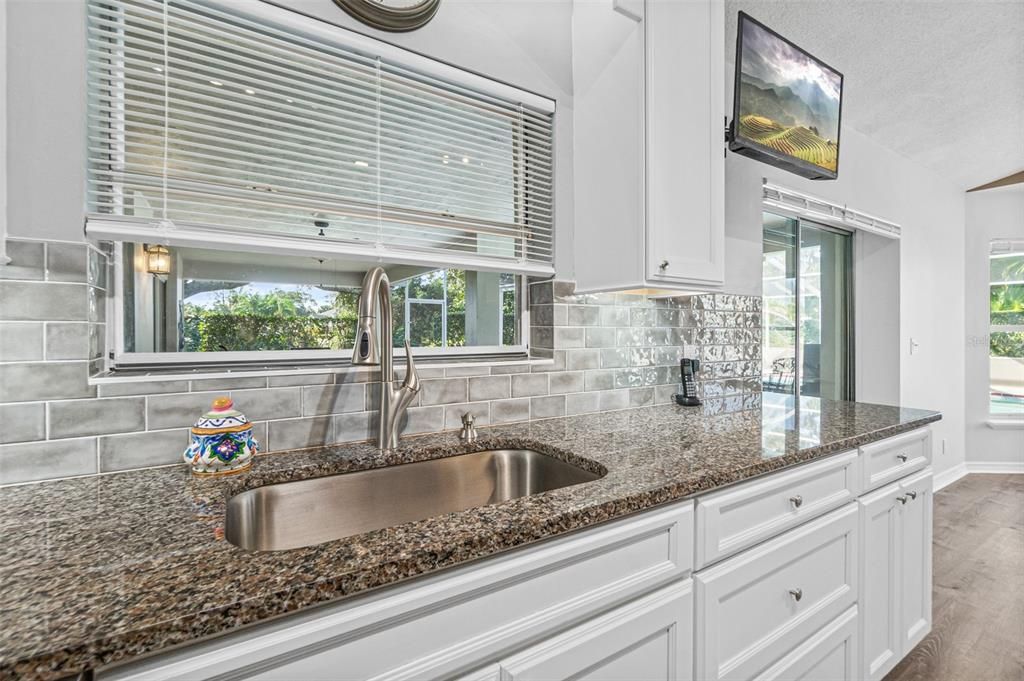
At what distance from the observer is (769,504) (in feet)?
4.11

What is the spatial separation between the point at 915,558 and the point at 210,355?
101 inches

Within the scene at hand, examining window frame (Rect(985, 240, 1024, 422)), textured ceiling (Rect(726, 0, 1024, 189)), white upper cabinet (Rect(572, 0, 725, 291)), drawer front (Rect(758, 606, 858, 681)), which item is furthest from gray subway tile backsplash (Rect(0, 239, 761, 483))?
window frame (Rect(985, 240, 1024, 422))

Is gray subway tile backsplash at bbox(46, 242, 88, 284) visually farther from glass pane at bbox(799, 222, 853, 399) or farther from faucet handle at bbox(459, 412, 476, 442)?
glass pane at bbox(799, 222, 853, 399)

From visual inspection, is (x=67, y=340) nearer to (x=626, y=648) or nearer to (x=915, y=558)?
(x=626, y=648)

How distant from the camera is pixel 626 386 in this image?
1.99 meters

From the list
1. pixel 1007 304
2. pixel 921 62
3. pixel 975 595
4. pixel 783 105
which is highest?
pixel 921 62

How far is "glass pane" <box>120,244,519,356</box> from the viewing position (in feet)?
4.09

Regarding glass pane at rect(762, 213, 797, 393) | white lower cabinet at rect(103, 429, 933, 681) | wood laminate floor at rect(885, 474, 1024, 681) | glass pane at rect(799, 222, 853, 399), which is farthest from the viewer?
glass pane at rect(799, 222, 853, 399)

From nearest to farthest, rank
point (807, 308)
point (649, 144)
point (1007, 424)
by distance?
point (649, 144)
point (807, 308)
point (1007, 424)

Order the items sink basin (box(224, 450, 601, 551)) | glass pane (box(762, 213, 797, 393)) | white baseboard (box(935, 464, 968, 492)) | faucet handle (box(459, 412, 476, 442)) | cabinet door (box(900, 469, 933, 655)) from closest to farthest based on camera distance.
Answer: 1. sink basin (box(224, 450, 601, 551))
2. faucet handle (box(459, 412, 476, 442))
3. cabinet door (box(900, 469, 933, 655))
4. glass pane (box(762, 213, 797, 393))
5. white baseboard (box(935, 464, 968, 492))

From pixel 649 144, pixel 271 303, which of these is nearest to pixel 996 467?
pixel 649 144

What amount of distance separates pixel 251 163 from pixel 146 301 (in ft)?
1.51

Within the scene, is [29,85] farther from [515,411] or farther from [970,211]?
[970,211]

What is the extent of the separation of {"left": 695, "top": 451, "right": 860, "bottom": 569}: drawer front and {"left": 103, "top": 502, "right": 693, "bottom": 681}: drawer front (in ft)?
0.42
